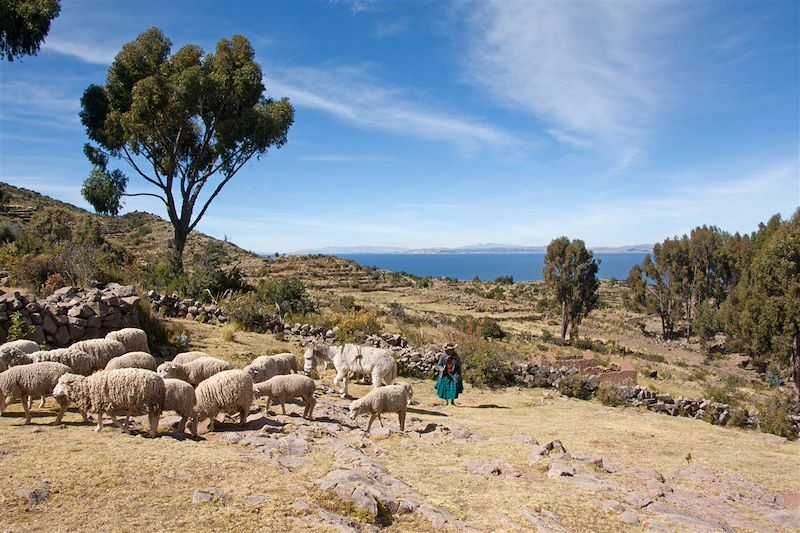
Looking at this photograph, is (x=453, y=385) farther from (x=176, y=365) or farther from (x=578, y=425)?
(x=176, y=365)

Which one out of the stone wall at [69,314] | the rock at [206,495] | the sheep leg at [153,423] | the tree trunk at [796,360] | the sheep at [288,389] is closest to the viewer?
the rock at [206,495]

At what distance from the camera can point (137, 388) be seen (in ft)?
23.0

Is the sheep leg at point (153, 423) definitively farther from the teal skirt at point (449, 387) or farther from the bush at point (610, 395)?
the bush at point (610, 395)

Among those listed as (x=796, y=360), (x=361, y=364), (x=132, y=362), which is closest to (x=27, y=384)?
(x=132, y=362)

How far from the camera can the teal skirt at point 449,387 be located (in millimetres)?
13664

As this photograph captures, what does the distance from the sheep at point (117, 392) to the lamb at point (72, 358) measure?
162cm

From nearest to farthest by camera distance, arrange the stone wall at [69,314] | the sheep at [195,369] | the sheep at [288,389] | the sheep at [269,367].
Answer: the sheep at [195,369] < the sheep at [288,389] < the sheep at [269,367] < the stone wall at [69,314]

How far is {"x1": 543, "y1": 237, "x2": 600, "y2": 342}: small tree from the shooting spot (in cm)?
3956

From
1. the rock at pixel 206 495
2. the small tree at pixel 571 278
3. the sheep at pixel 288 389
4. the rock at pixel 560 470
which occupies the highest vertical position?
the small tree at pixel 571 278

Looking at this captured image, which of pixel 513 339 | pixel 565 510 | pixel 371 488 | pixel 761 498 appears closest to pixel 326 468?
pixel 371 488

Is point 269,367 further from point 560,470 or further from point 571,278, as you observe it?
point 571,278

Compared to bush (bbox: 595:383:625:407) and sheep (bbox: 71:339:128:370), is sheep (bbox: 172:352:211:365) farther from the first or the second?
bush (bbox: 595:383:625:407)

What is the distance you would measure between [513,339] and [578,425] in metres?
20.9

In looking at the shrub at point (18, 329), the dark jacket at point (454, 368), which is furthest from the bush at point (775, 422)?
the shrub at point (18, 329)
